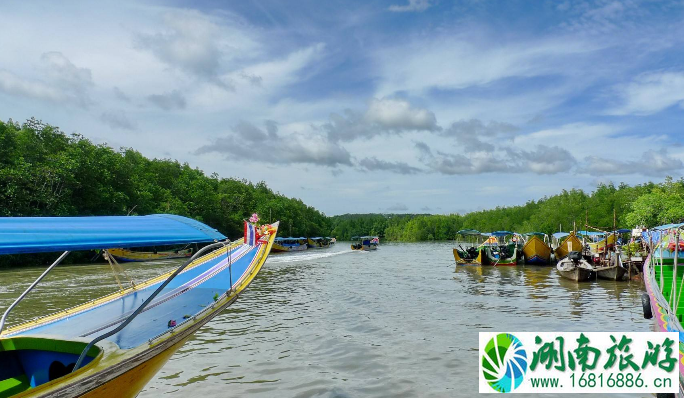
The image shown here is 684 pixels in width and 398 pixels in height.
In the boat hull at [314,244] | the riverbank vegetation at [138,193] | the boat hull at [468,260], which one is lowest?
the boat hull at [314,244]

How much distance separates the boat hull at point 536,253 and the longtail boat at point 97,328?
3048cm

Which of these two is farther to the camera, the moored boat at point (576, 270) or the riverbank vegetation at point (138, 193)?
the riverbank vegetation at point (138, 193)

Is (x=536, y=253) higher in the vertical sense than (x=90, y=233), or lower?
lower

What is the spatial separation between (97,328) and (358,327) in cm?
704

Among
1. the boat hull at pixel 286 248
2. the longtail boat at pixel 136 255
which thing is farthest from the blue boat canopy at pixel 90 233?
the boat hull at pixel 286 248

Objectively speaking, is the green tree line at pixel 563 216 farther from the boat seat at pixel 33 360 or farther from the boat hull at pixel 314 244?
the boat hull at pixel 314 244

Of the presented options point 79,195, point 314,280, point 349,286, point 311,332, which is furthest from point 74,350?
point 79,195

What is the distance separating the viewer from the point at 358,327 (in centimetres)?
1195

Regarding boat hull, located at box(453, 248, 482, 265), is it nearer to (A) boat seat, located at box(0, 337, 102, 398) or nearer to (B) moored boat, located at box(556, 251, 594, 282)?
(B) moored boat, located at box(556, 251, 594, 282)

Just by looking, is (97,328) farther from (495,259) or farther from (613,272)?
(495,259)

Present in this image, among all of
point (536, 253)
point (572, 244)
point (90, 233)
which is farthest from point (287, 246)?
point (90, 233)

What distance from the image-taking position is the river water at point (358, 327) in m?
7.74

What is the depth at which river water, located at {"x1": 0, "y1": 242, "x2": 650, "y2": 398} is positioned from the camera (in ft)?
25.4

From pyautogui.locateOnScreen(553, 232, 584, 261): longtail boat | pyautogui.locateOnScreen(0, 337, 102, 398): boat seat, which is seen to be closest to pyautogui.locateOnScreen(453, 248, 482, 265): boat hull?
pyautogui.locateOnScreen(553, 232, 584, 261): longtail boat
